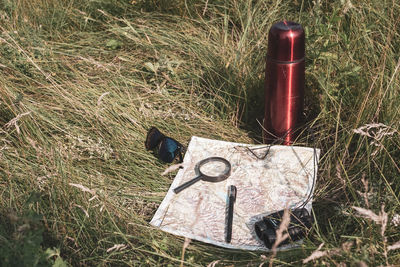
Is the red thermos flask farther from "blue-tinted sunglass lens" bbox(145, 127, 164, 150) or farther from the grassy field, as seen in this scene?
"blue-tinted sunglass lens" bbox(145, 127, 164, 150)

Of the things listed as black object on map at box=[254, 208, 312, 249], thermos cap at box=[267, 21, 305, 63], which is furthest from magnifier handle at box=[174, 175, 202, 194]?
thermos cap at box=[267, 21, 305, 63]

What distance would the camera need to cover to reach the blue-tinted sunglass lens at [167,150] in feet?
8.22

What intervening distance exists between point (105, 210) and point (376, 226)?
1.15 metres

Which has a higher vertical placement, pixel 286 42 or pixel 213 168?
pixel 286 42

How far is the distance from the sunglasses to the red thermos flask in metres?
0.55

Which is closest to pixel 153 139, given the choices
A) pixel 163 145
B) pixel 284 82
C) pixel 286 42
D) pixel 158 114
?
pixel 163 145

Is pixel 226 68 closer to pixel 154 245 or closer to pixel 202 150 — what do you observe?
pixel 202 150

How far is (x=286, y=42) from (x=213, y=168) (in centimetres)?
78

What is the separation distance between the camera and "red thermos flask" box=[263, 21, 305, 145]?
234 cm

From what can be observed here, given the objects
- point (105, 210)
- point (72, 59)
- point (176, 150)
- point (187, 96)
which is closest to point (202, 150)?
point (176, 150)

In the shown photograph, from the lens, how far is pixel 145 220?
226 centimetres

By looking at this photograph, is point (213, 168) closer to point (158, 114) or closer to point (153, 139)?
point (153, 139)

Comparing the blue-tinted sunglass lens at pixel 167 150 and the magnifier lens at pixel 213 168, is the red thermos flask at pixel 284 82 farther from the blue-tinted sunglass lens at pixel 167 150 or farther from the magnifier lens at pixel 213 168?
the blue-tinted sunglass lens at pixel 167 150

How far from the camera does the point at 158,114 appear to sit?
283cm
